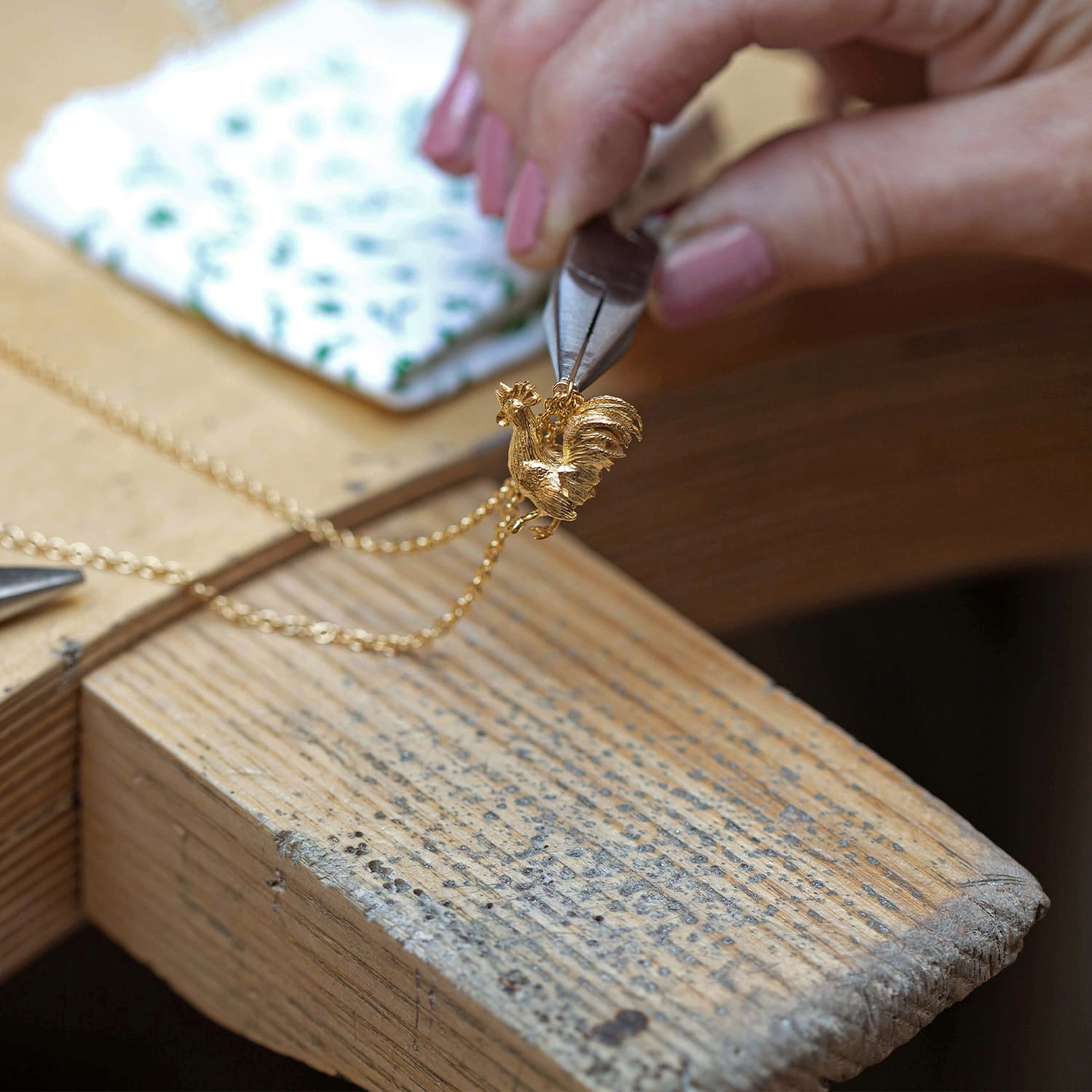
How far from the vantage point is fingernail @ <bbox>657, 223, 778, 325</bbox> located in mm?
568

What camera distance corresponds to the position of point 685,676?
468mm

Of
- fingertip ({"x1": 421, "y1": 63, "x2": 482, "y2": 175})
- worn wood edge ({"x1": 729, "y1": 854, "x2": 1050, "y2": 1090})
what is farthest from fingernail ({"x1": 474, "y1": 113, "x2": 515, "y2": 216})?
worn wood edge ({"x1": 729, "y1": 854, "x2": 1050, "y2": 1090})

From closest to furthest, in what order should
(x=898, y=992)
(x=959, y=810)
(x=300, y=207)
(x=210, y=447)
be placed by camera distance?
(x=898, y=992) < (x=210, y=447) < (x=300, y=207) < (x=959, y=810)

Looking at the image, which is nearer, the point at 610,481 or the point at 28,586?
the point at 28,586

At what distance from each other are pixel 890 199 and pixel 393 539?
0.25m

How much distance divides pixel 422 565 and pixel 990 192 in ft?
0.92

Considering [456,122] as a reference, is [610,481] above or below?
below

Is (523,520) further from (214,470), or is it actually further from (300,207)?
(300,207)

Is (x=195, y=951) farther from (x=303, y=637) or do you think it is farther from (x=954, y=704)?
(x=954, y=704)

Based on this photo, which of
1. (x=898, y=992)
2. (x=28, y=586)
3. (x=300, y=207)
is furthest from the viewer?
(x=300, y=207)

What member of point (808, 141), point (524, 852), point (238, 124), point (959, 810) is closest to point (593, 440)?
point (524, 852)

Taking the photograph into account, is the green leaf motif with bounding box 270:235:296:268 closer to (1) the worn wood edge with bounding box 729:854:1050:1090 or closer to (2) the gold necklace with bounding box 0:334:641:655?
(2) the gold necklace with bounding box 0:334:641:655

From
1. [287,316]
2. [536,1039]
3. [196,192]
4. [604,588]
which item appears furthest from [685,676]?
[196,192]

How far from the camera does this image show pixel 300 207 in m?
0.67
